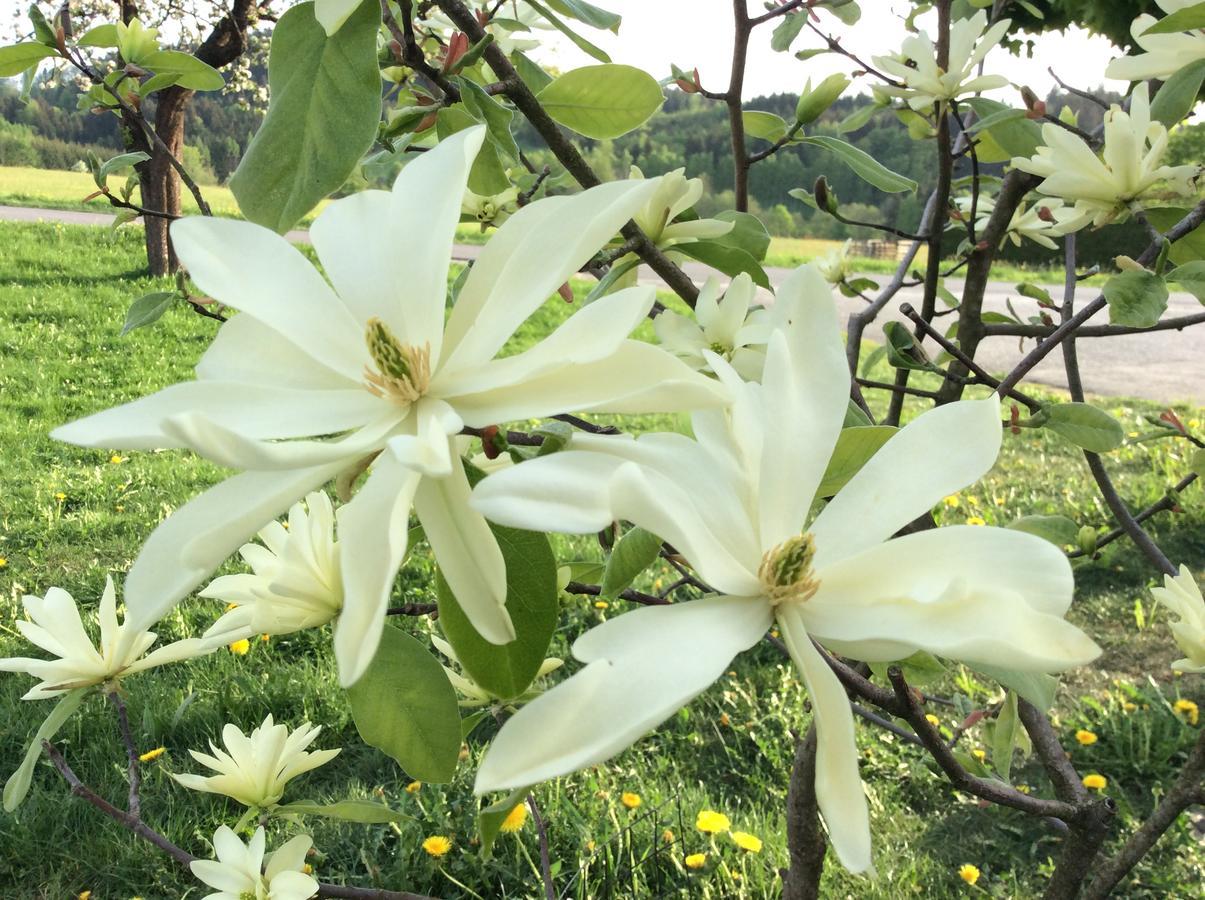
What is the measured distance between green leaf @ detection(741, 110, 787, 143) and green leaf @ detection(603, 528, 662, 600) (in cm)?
75

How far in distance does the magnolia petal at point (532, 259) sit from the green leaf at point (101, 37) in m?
0.64

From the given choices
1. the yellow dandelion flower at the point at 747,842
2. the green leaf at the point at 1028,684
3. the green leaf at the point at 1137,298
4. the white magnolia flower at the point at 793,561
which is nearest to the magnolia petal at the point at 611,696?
the white magnolia flower at the point at 793,561

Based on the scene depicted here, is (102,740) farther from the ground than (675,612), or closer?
closer

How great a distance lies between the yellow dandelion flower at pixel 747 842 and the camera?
5.47 ft

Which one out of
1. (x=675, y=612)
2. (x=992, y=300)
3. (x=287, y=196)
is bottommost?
(x=992, y=300)

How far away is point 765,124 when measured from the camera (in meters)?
1.08

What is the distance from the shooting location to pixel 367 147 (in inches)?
17.9

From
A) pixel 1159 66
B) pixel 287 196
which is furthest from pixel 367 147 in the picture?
pixel 1159 66

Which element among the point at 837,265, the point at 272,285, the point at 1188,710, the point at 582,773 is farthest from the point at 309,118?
the point at 1188,710

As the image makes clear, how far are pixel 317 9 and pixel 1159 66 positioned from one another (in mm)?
714

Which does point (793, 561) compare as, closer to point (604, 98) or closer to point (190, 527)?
point (190, 527)

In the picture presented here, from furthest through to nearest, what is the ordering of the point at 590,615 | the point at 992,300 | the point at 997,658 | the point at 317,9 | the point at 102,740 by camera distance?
the point at 992,300
the point at 590,615
the point at 102,740
the point at 317,9
the point at 997,658

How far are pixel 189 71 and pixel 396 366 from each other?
51 cm

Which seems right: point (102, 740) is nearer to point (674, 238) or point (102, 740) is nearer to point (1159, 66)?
point (674, 238)
